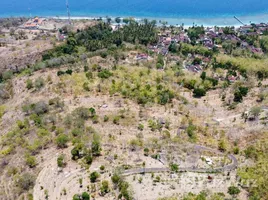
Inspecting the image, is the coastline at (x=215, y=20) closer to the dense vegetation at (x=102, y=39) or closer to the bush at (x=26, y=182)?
the dense vegetation at (x=102, y=39)

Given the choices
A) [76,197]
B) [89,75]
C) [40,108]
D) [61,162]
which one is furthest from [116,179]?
[89,75]

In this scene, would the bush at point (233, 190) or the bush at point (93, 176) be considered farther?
the bush at point (93, 176)

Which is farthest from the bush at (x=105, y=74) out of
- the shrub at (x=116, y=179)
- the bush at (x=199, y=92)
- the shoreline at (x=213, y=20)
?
the shoreline at (x=213, y=20)

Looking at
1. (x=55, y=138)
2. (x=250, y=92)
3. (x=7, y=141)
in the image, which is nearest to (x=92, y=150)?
(x=55, y=138)

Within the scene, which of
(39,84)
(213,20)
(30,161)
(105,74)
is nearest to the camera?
(30,161)

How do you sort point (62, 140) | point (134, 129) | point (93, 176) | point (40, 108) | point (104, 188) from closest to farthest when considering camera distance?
point (104, 188), point (93, 176), point (62, 140), point (134, 129), point (40, 108)

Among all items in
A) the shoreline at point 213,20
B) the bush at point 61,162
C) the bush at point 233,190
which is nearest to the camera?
the bush at point 233,190

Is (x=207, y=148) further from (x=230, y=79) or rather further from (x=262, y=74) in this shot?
(x=262, y=74)

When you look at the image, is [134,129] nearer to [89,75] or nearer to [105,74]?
[105,74]

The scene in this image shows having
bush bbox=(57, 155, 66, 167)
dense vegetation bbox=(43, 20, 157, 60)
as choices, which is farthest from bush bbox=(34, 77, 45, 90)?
dense vegetation bbox=(43, 20, 157, 60)

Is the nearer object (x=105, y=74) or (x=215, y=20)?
(x=105, y=74)

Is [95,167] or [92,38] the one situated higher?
[92,38]
